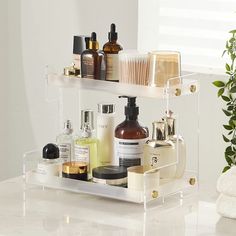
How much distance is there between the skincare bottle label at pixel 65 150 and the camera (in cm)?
224

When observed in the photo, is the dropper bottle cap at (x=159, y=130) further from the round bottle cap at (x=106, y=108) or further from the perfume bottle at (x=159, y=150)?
the round bottle cap at (x=106, y=108)

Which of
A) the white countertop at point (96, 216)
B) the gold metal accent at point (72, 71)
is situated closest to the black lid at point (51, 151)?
the white countertop at point (96, 216)

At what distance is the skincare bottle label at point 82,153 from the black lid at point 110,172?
0.05 meters

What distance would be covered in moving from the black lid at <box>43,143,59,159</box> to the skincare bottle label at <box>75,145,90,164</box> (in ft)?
0.20

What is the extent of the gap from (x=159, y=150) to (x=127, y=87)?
0.63ft

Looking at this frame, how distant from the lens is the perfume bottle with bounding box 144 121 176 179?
81.8 inches

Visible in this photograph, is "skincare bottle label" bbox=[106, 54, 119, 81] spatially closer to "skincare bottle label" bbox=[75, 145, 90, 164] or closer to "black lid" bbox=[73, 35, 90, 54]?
"black lid" bbox=[73, 35, 90, 54]

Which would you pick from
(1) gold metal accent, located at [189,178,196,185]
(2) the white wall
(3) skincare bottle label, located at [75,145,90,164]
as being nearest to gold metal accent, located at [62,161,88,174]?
(3) skincare bottle label, located at [75,145,90,164]

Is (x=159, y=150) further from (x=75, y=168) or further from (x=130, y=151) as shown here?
(x=75, y=168)

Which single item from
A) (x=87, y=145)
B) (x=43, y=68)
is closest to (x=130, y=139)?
(x=87, y=145)

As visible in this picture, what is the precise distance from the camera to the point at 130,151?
2.12 metres

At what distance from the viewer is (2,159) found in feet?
10.8

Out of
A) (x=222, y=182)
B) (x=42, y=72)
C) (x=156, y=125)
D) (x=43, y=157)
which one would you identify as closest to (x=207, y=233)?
(x=222, y=182)

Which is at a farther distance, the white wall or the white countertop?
the white wall
